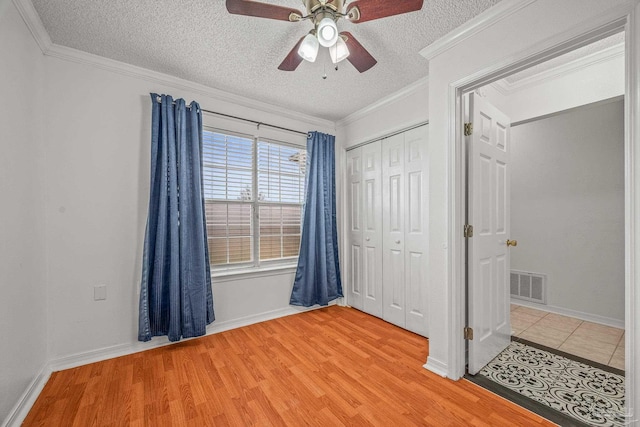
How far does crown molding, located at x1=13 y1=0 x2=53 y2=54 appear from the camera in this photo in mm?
1584

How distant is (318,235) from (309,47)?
2179mm

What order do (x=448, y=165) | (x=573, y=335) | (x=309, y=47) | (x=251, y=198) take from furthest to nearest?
(x=251, y=198), (x=573, y=335), (x=448, y=165), (x=309, y=47)

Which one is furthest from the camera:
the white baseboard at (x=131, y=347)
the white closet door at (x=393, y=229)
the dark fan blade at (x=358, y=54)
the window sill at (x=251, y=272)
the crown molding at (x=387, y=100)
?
the white closet door at (x=393, y=229)

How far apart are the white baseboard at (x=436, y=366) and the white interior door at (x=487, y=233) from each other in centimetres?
19

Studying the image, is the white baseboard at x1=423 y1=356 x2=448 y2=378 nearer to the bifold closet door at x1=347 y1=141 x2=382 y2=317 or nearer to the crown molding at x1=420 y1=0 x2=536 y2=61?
the bifold closet door at x1=347 y1=141 x2=382 y2=317

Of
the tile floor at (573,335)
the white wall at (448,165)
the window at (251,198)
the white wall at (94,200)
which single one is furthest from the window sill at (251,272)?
the tile floor at (573,335)

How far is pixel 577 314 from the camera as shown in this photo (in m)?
3.09

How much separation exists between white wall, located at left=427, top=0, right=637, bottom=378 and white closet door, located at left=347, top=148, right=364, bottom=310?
1.38m

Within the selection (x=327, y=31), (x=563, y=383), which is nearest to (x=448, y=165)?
(x=327, y=31)

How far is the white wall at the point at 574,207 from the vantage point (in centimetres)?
289

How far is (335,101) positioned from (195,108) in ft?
4.90

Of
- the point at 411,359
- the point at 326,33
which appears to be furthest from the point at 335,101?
the point at 411,359

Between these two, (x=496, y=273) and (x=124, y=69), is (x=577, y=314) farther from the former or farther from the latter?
(x=124, y=69)

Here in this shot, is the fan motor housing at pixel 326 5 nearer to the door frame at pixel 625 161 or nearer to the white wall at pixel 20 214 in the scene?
the door frame at pixel 625 161
